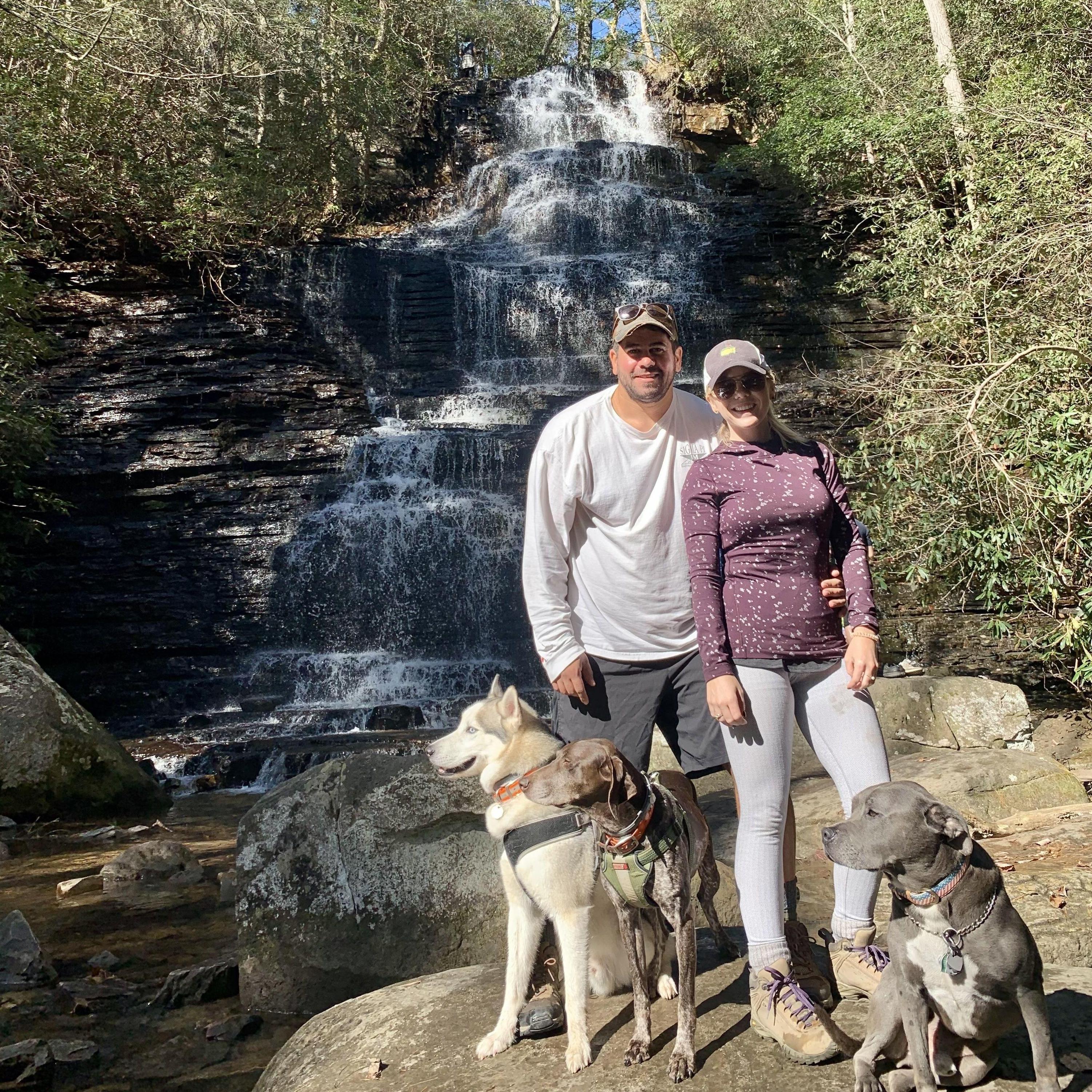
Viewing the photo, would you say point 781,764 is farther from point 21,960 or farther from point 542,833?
point 21,960

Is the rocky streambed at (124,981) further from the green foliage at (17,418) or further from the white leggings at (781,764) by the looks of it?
the green foliage at (17,418)

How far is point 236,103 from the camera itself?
19.2 metres

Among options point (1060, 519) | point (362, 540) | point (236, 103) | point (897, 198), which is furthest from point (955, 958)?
point (236, 103)

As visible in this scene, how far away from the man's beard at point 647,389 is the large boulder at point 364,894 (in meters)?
2.33

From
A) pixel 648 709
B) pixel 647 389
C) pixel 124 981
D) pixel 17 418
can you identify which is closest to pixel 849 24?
pixel 17 418

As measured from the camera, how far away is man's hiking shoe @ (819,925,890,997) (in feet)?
8.65

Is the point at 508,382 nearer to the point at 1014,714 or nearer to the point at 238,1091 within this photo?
the point at 1014,714

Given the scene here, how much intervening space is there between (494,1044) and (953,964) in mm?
1297

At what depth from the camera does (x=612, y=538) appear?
3.11 metres

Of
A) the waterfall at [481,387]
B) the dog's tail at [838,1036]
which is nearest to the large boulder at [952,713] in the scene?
the waterfall at [481,387]

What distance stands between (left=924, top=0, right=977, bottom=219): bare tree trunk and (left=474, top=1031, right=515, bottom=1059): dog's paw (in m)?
14.2

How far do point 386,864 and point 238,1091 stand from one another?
1080 millimetres

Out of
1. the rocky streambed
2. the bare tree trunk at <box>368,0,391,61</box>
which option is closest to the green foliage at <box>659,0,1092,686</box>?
the rocky streambed

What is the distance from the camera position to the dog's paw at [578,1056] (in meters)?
2.60
